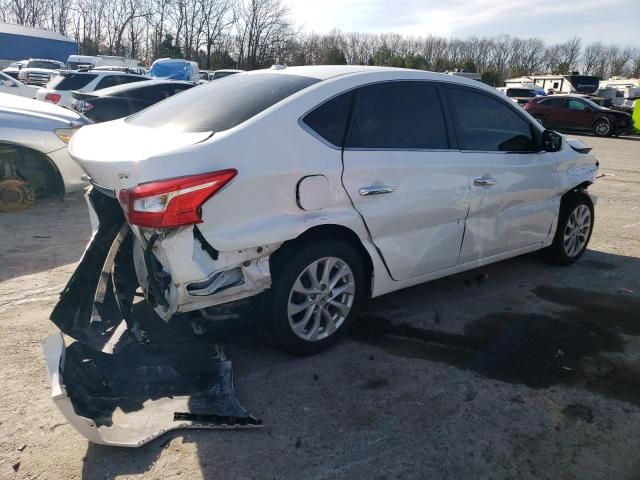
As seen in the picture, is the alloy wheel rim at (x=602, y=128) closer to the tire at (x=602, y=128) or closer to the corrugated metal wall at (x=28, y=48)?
the tire at (x=602, y=128)

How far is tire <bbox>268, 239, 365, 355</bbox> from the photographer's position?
312 cm

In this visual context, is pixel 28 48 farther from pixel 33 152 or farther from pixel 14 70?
pixel 33 152

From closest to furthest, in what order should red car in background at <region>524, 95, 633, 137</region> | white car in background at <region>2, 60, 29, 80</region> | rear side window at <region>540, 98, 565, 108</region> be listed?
red car in background at <region>524, 95, 633, 137</region>, rear side window at <region>540, 98, 565, 108</region>, white car in background at <region>2, 60, 29, 80</region>

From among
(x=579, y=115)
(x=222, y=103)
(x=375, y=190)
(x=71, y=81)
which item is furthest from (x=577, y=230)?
(x=579, y=115)

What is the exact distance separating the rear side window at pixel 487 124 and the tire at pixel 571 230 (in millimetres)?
899

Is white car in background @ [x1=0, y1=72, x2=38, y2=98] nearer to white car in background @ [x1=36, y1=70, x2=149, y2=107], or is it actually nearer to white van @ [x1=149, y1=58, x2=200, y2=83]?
white car in background @ [x1=36, y1=70, x2=149, y2=107]

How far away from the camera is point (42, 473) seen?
2.36 m

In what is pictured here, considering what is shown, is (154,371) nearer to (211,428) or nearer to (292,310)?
(211,428)

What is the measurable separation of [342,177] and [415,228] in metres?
0.77

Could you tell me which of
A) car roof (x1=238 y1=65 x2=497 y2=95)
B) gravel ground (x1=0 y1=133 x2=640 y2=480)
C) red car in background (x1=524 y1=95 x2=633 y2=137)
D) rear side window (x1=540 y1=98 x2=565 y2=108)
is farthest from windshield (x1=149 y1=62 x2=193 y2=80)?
car roof (x1=238 y1=65 x2=497 y2=95)

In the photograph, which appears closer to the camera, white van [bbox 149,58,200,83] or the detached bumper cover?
the detached bumper cover

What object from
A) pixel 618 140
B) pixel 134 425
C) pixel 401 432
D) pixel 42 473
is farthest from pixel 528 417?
pixel 618 140

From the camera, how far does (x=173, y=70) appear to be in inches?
1031

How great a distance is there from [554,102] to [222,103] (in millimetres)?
22845
